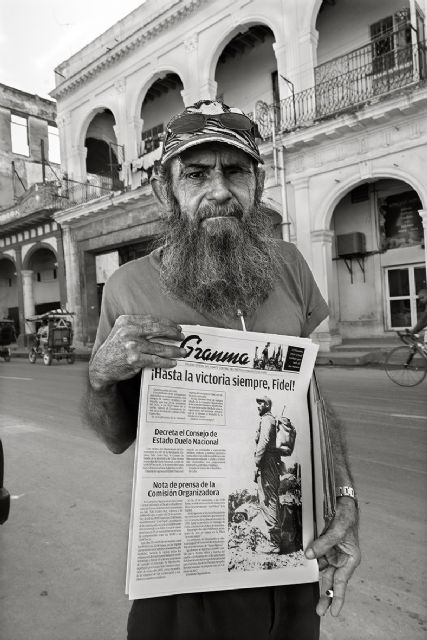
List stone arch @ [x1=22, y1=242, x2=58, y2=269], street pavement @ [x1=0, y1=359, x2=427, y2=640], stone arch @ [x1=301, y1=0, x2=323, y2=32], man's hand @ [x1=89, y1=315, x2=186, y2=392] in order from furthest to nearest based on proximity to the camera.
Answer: stone arch @ [x1=22, y1=242, x2=58, y2=269]
stone arch @ [x1=301, y1=0, x2=323, y2=32]
street pavement @ [x1=0, y1=359, x2=427, y2=640]
man's hand @ [x1=89, y1=315, x2=186, y2=392]

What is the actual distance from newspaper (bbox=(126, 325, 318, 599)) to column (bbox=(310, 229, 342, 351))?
11.8m

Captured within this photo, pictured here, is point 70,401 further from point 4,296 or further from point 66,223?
point 4,296

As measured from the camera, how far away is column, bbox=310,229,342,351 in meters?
12.9

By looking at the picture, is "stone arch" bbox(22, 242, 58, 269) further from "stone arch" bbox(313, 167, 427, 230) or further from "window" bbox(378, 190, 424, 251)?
"window" bbox(378, 190, 424, 251)

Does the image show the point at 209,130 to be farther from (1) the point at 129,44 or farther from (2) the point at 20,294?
(2) the point at 20,294

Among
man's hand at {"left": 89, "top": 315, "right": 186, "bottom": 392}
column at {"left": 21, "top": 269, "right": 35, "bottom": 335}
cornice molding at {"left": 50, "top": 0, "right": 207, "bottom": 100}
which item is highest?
cornice molding at {"left": 50, "top": 0, "right": 207, "bottom": 100}

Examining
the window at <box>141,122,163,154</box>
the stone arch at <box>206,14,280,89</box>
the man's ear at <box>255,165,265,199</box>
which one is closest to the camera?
the man's ear at <box>255,165,265,199</box>

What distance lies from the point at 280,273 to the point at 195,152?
0.42 meters

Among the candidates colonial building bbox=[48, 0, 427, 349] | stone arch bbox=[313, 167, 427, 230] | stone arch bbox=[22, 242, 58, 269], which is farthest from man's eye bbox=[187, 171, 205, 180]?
stone arch bbox=[22, 242, 58, 269]

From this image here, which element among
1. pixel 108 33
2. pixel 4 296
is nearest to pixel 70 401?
pixel 108 33

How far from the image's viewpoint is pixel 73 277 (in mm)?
21344

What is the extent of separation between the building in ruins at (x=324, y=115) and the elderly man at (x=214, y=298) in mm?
8852

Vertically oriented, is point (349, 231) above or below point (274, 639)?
above

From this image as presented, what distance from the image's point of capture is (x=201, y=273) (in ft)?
4.32
